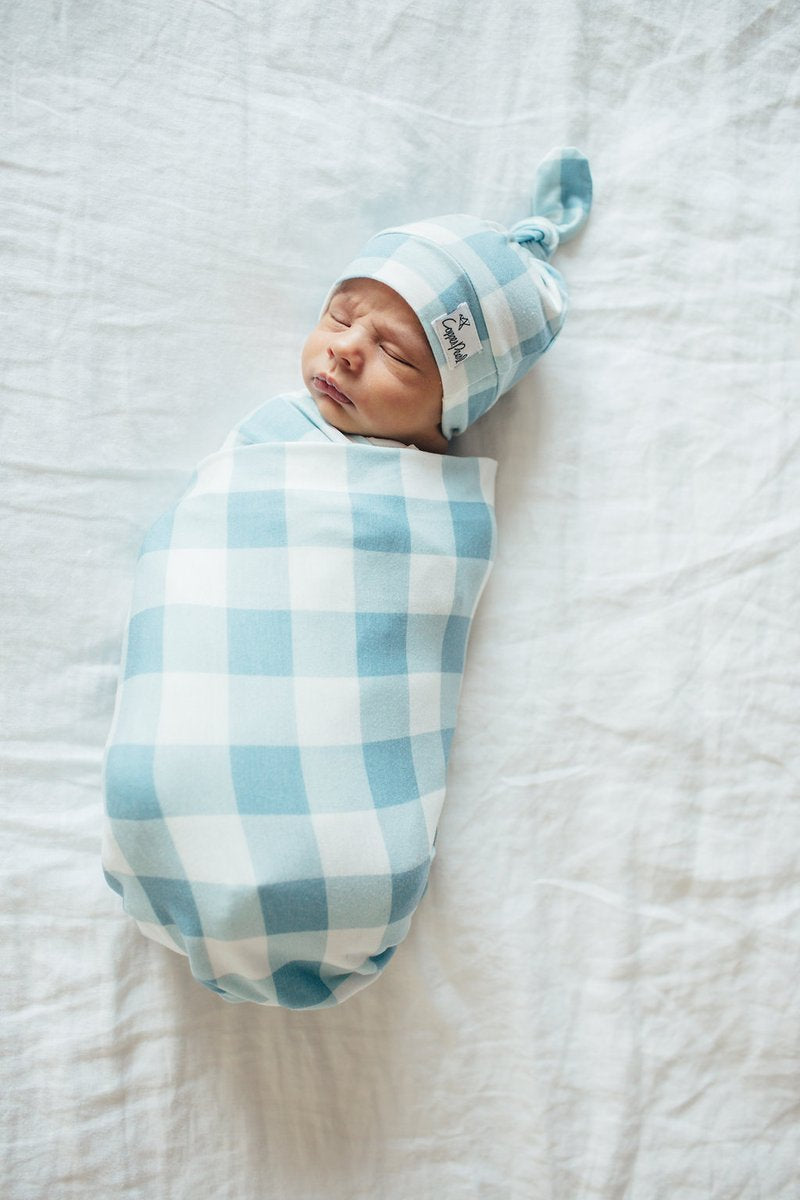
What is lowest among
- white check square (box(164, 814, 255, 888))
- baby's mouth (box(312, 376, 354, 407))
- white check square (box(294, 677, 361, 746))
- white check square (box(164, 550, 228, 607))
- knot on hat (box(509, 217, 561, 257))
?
white check square (box(164, 814, 255, 888))

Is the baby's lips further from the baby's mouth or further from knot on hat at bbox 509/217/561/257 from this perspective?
knot on hat at bbox 509/217/561/257

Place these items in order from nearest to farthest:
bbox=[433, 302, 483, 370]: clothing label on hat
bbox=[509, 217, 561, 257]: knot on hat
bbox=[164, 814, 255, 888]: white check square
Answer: bbox=[164, 814, 255, 888]: white check square < bbox=[433, 302, 483, 370]: clothing label on hat < bbox=[509, 217, 561, 257]: knot on hat

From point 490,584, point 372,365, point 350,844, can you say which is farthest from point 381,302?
point 350,844

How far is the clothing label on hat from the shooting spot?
100 centimetres

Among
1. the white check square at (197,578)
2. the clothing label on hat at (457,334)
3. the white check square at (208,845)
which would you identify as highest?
the clothing label on hat at (457,334)

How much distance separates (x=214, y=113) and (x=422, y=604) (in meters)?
0.64

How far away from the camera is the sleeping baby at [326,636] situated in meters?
0.90

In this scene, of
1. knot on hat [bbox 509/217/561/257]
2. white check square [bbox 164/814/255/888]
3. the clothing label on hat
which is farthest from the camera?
knot on hat [bbox 509/217/561/257]

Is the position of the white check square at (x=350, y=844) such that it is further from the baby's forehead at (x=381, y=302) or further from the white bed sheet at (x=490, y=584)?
the baby's forehead at (x=381, y=302)

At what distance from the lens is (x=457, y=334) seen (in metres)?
1.01

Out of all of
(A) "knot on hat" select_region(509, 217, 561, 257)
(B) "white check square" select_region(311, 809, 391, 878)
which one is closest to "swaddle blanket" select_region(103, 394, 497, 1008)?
(B) "white check square" select_region(311, 809, 391, 878)

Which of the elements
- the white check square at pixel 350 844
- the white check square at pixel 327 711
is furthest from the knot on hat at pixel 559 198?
the white check square at pixel 350 844

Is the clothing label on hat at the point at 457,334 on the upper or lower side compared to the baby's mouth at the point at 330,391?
upper

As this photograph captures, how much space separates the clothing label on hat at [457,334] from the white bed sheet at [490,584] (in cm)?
15
